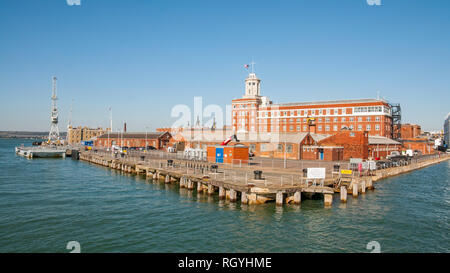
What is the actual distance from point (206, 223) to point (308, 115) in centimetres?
9345

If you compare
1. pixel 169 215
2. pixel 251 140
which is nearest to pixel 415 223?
pixel 169 215

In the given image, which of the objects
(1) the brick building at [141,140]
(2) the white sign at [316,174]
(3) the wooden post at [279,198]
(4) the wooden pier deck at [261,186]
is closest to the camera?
(3) the wooden post at [279,198]

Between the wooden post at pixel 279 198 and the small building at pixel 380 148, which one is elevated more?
the small building at pixel 380 148

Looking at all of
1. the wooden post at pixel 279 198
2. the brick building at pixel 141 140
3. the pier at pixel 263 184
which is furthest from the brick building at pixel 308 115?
the wooden post at pixel 279 198

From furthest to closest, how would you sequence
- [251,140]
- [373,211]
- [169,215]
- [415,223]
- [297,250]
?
[251,140], [373,211], [169,215], [415,223], [297,250]

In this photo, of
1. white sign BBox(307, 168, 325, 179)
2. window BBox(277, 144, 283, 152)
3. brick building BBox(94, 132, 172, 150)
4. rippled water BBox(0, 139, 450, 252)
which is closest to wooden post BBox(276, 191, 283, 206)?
rippled water BBox(0, 139, 450, 252)

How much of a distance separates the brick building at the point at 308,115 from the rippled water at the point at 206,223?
64.8 metres

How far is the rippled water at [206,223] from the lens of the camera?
20.7 meters

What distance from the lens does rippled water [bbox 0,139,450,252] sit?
20.7m

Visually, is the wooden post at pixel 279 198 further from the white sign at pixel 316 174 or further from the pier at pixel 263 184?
the white sign at pixel 316 174

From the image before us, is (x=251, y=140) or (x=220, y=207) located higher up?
(x=251, y=140)
